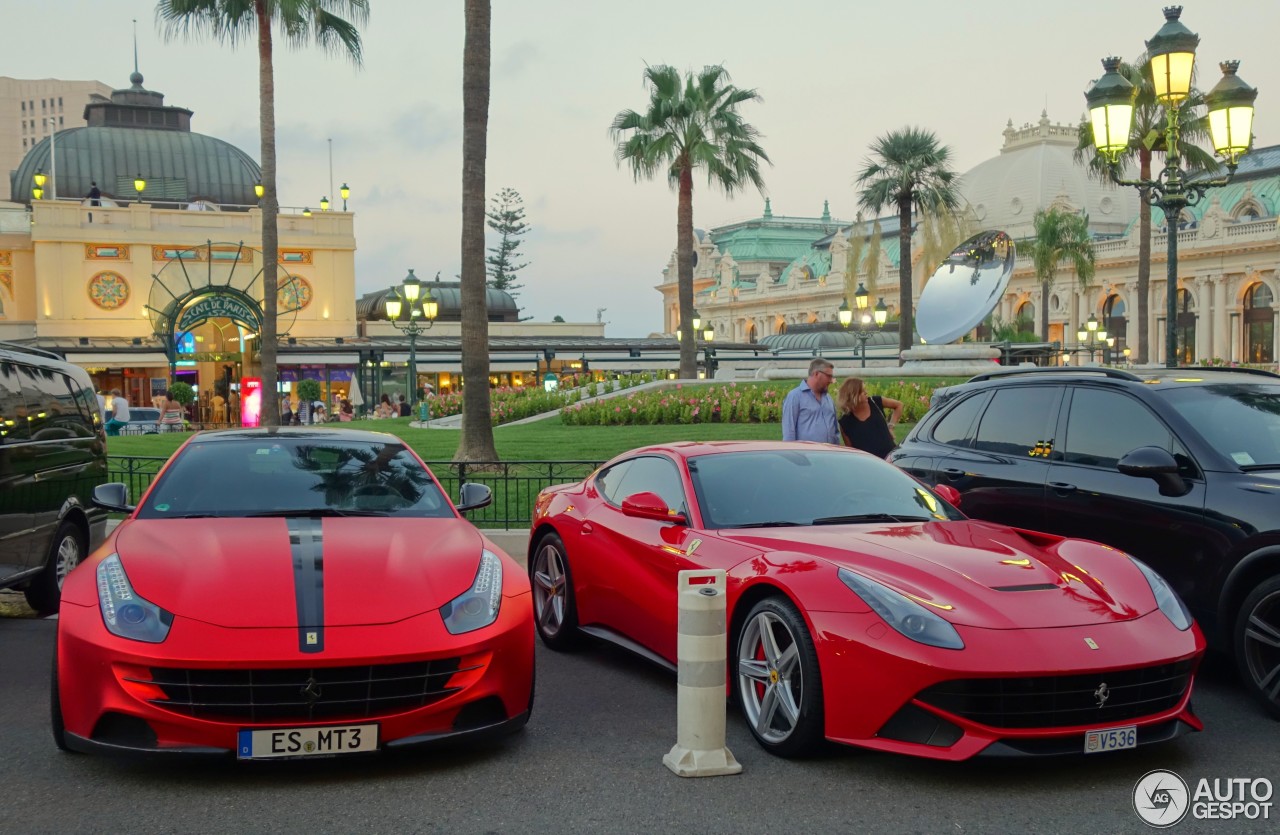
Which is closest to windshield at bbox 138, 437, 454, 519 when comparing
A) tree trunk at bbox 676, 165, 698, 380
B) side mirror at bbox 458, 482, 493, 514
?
side mirror at bbox 458, 482, 493, 514

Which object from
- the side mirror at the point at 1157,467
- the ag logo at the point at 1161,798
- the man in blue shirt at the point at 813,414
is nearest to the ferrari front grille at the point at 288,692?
→ the ag logo at the point at 1161,798

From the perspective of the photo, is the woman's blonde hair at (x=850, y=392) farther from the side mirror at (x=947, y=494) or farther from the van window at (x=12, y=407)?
the van window at (x=12, y=407)

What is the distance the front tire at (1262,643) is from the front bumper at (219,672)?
3837 millimetres

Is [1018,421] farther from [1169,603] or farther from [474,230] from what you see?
[474,230]

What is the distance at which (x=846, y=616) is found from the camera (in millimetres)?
5281

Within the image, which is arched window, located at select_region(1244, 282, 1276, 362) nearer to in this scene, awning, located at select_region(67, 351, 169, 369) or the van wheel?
awning, located at select_region(67, 351, 169, 369)

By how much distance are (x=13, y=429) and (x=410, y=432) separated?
19848mm

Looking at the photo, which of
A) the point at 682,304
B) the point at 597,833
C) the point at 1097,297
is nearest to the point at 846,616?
the point at 597,833

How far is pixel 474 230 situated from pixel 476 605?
1270 cm

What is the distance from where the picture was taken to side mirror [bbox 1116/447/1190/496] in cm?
674

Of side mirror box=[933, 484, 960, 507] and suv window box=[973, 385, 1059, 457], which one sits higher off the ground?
suv window box=[973, 385, 1059, 457]

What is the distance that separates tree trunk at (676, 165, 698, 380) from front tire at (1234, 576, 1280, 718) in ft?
95.3

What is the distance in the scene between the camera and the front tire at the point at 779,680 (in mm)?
5332

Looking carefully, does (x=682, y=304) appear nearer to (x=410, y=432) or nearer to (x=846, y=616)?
(x=410, y=432)
